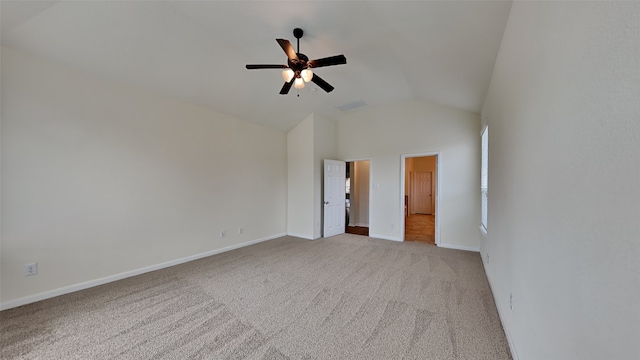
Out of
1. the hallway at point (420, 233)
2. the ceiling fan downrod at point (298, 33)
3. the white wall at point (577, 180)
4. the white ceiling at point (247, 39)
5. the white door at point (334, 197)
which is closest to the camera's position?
the white wall at point (577, 180)

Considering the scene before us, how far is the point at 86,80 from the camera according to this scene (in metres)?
2.79

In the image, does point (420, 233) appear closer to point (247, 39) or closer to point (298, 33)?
point (298, 33)

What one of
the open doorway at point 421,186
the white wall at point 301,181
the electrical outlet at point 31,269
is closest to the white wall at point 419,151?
the white wall at point 301,181

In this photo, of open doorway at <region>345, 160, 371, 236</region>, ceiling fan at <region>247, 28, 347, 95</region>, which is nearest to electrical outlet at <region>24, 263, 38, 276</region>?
ceiling fan at <region>247, 28, 347, 95</region>

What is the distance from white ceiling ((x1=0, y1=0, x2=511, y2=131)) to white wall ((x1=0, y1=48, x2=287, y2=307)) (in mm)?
353

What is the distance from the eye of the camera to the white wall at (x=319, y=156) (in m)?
5.22

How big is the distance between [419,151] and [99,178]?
215 inches

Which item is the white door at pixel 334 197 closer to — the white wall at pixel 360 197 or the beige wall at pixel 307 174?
the beige wall at pixel 307 174

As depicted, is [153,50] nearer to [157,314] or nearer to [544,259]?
[157,314]

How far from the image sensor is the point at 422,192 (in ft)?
31.4

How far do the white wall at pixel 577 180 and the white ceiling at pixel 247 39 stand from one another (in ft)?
2.31

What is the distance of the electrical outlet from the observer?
2416mm

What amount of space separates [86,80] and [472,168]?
6180 mm

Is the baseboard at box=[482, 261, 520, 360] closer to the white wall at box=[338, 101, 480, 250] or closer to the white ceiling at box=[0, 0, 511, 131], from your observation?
the white wall at box=[338, 101, 480, 250]
